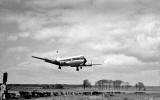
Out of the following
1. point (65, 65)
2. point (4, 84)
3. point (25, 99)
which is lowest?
point (25, 99)

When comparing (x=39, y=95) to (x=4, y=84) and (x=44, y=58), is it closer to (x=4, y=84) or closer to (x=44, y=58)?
(x=44, y=58)

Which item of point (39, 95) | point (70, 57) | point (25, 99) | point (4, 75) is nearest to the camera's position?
point (4, 75)

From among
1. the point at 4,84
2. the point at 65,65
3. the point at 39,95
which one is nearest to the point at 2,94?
the point at 4,84

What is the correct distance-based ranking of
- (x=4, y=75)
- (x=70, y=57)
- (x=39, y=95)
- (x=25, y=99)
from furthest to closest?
(x=39, y=95) → (x=70, y=57) → (x=25, y=99) → (x=4, y=75)

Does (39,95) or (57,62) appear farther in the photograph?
(39,95)

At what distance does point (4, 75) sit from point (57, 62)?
1852 inches

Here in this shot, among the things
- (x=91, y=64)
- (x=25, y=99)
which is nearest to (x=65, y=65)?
(x=91, y=64)

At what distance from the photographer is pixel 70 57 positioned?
64.1m

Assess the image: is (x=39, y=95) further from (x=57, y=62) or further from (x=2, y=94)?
(x=2, y=94)

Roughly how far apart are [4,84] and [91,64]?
148ft

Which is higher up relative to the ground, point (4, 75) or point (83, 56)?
point (83, 56)

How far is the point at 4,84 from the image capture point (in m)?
18.5

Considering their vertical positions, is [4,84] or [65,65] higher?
[65,65]

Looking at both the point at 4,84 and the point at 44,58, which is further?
the point at 44,58
